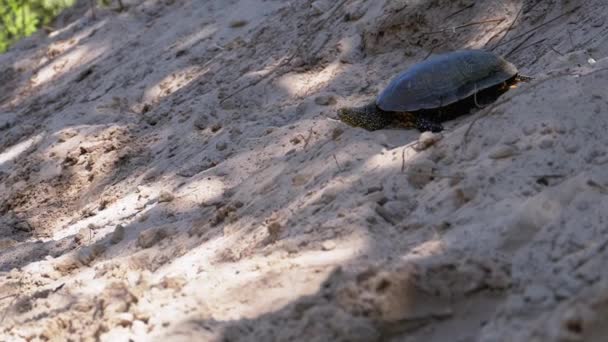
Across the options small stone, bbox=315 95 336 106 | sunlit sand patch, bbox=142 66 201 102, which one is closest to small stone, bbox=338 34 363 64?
small stone, bbox=315 95 336 106

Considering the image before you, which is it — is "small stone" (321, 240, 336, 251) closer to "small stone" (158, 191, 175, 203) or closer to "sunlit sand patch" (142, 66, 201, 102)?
"small stone" (158, 191, 175, 203)

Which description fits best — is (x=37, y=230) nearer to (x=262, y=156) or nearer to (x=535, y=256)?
(x=262, y=156)

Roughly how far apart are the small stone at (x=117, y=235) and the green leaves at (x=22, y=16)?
6.75 metres

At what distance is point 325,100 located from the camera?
466cm

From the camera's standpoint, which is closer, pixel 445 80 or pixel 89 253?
pixel 89 253

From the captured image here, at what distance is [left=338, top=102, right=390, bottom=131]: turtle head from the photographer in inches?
155

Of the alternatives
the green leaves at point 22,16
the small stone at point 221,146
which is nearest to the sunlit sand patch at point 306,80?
the small stone at point 221,146

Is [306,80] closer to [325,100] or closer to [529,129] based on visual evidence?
[325,100]

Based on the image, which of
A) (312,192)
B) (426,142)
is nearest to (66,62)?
(312,192)

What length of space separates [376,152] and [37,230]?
2547mm

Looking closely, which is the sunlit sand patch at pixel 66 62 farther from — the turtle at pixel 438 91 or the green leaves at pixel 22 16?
the turtle at pixel 438 91

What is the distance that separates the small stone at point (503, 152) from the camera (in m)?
2.91

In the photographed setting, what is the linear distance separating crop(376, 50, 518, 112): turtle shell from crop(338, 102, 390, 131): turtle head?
58 mm

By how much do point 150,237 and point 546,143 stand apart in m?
2.01
